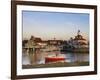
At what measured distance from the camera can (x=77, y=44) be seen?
215 centimetres

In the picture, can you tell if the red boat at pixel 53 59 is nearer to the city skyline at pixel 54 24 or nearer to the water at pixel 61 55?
the water at pixel 61 55

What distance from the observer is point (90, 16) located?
219cm

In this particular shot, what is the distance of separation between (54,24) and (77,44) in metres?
0.33

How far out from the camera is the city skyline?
78.6 inches

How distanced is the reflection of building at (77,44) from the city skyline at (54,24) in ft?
0.14

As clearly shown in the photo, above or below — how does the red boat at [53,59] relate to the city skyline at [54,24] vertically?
below

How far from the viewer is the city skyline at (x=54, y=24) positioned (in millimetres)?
1997

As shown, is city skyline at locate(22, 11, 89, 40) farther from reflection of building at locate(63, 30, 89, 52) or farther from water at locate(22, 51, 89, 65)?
water at locate(22, 51, 89, 65)

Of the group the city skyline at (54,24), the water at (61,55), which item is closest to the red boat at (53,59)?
the water at (61,55)

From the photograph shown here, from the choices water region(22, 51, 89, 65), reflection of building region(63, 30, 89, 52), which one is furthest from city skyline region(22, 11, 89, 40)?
water region(22, 51, 89, 65)

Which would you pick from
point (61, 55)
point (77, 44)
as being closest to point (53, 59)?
point (61, 55)

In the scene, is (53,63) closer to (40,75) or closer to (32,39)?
(40,75)

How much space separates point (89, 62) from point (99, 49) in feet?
0.59

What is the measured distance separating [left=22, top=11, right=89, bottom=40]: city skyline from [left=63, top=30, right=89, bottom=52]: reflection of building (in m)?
0.04
